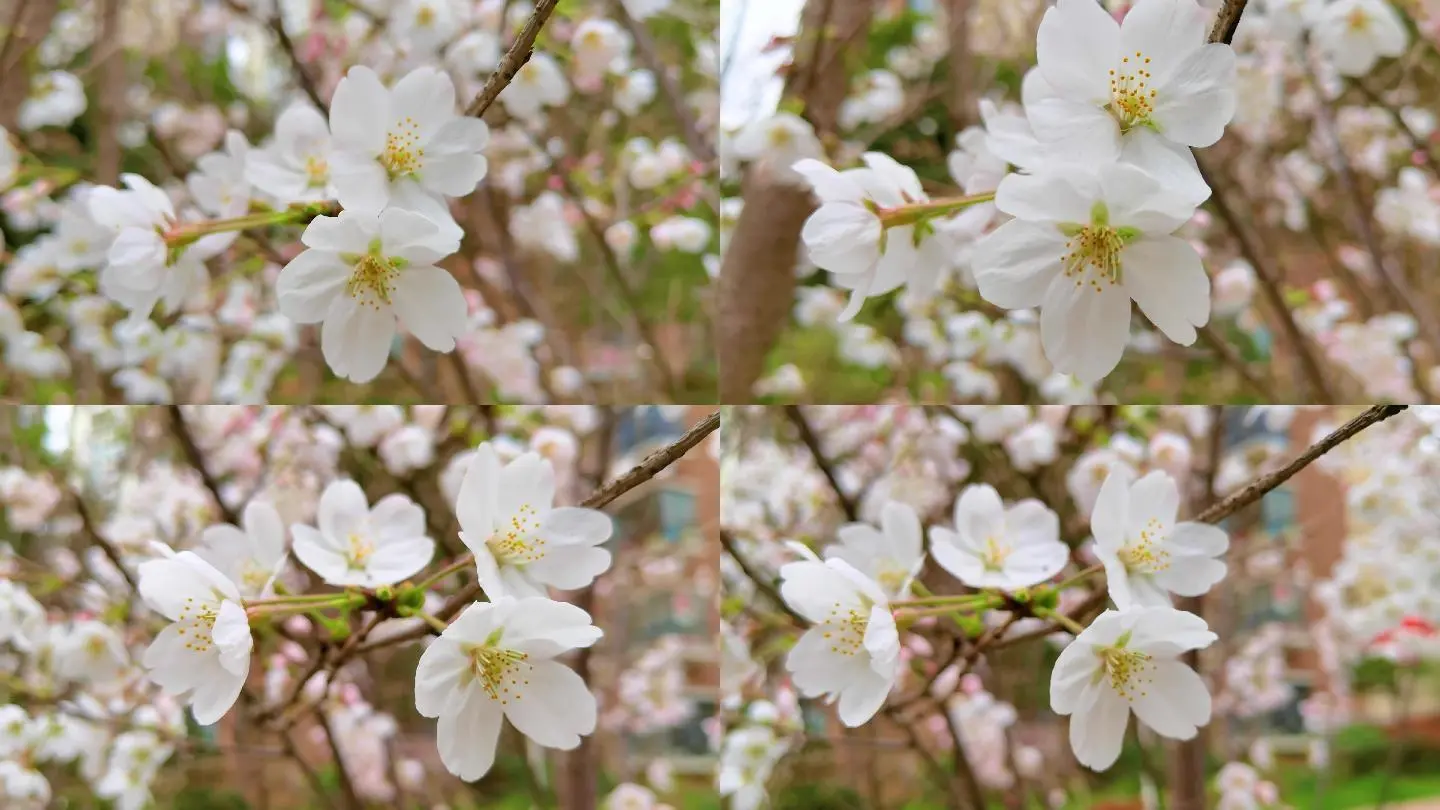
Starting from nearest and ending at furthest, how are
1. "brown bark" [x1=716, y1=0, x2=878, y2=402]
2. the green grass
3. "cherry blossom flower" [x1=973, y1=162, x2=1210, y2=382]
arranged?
1. "cherry blossom flower" [x1=973, y1=162, x2=1210, y2=382]
2. "brown bark" [x1=716, y1=0, x2=878, y2=402]
3. the green grass

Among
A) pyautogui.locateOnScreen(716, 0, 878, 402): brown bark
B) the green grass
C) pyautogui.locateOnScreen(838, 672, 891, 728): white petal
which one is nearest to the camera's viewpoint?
pyautogui.locateOnScreen(838, 672, 891, 728): white petal

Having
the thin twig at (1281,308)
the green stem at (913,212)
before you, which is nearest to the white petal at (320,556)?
A: the green stem at (913,212)

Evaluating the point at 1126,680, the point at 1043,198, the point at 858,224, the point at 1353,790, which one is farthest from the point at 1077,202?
the point at 1353,790

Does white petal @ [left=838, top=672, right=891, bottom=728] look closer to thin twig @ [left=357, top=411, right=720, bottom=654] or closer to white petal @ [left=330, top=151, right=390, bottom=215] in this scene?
thin twig @ [left=357, top=411, right=720, bottom=654]

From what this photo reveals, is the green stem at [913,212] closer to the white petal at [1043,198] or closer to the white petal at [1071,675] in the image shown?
the white petal at [1043,198]

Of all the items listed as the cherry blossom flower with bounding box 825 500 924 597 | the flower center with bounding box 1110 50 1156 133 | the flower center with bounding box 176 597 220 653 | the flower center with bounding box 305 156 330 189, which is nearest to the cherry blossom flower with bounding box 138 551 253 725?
the flower center with bounding box 176 597 220 653

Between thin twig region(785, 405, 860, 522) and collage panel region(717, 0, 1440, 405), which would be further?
thin twig region(785, 405, 860, 522)
